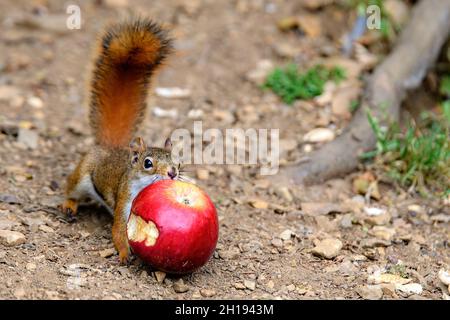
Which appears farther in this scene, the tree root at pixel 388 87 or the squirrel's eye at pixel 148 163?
the tree root at pixel 388 87

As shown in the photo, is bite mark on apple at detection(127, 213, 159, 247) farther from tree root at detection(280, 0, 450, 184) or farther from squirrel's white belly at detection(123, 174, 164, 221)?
tree root at detection(280, 0, 450, 184)

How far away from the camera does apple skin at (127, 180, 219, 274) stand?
9.68 ft

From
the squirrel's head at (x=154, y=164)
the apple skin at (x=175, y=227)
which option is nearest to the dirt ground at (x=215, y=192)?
the apple skin at (x=175, y=227)

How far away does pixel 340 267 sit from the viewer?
11.2ft

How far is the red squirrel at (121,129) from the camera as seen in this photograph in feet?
10.9

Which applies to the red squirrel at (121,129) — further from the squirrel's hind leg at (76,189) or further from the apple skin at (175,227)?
the apple skin at (175,227)

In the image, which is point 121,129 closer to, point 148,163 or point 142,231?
point 148,163

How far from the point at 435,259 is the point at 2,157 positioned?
8.11ft

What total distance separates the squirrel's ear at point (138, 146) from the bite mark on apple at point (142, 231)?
0.40m

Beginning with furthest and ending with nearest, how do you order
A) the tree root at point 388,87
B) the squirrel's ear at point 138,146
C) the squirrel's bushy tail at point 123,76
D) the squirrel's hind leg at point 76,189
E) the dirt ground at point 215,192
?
the tree root at point 388,87 → the squirrel's hind leg at point 76,189 → the squirrel's bushy tail at point 123,76 → the squirrel's ear at point 138,146 → the dirt ground at point 215,192

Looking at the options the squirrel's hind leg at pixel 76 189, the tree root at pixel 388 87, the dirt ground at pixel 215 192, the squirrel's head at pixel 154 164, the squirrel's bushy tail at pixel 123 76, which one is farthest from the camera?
the tree root at pixel 388 87

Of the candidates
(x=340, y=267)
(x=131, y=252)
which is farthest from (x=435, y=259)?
(x=131, y=252)

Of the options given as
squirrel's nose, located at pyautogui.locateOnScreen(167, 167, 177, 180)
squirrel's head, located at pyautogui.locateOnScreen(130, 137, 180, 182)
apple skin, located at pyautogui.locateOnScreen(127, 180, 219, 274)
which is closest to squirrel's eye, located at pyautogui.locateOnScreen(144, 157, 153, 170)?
squirrel's head, located at pyautogui.locateOnScreen(130, 137, 180, 182)

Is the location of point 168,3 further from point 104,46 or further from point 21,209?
point 21,209
